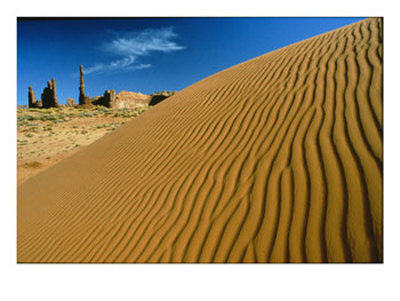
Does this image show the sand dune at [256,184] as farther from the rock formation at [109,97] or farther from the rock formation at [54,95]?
the rock formation at [54,95]

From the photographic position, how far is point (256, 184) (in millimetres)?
2479

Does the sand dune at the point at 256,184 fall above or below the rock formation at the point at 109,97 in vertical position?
below

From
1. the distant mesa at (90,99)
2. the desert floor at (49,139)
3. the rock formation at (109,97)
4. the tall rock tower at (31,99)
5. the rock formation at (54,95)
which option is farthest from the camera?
the tall rock tower at (31,99)

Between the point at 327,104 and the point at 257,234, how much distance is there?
1.98 meters

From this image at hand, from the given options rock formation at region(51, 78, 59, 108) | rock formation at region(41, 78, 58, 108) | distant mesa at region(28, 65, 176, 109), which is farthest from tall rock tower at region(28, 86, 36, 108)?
rock formation at region(51, 78, 59, 108)

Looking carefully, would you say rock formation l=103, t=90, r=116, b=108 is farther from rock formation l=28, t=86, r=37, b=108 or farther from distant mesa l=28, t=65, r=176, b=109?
rock formation l=28, t=86, r=37, b=108

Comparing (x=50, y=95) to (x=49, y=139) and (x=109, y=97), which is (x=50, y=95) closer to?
(x=109, y=97)

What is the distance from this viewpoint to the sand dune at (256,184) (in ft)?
6.30

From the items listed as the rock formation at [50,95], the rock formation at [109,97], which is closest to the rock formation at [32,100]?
the rock formation at [50,95]

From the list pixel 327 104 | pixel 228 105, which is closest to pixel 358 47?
pixel 327 104

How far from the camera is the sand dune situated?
75.5 inches

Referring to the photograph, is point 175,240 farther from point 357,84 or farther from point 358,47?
point 358,47

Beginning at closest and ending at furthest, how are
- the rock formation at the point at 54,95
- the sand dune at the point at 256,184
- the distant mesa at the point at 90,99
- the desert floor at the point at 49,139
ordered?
1. the sand dune at the point at 256,184
2. the desert floor at the point at 49,139
3. the rock formation at the point at 54,95
4. the distant mesa at the point at 90,99
